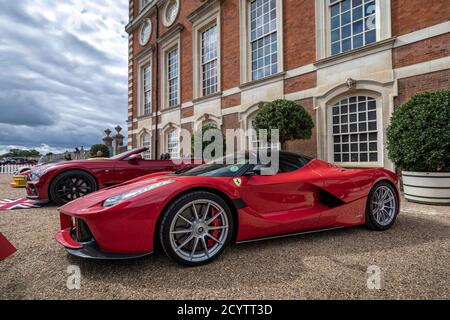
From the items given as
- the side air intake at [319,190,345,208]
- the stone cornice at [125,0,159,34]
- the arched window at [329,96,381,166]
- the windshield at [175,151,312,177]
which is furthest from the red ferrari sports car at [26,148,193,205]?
the stone cornice at [125,0,159,34]

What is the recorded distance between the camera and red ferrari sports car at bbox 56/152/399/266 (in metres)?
2.16

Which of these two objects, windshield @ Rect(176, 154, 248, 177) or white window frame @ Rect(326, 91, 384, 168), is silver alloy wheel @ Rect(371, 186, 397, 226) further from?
white window frame @ Rect(326, 91, 384, 168)

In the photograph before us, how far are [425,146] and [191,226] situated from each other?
16.4ft

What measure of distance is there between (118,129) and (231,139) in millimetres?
14232

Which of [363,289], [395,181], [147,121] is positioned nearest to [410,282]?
[363,289]

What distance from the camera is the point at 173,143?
1656 cm

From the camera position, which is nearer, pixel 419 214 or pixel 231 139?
pixel 419 214

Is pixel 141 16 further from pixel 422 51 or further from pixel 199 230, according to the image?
pixel 199 230

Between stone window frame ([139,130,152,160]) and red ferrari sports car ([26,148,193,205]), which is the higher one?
stone window frame ([139,130,152,160])

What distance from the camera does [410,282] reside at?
204 cm

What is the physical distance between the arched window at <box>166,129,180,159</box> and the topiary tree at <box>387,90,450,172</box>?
466 inches

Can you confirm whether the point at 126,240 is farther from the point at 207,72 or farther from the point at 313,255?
the point at 207,72

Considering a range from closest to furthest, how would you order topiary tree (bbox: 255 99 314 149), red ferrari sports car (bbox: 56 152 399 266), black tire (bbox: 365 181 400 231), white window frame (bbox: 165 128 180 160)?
red ferrari sports car (bbox: 56 152 399 266) < black tire (bbox: 365 181 400 231) < topiary tree (bbox: 255 99 314 149) < white window frame (bbox: 165 128 180 160)

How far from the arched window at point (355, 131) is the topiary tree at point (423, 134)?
2.01 meters
